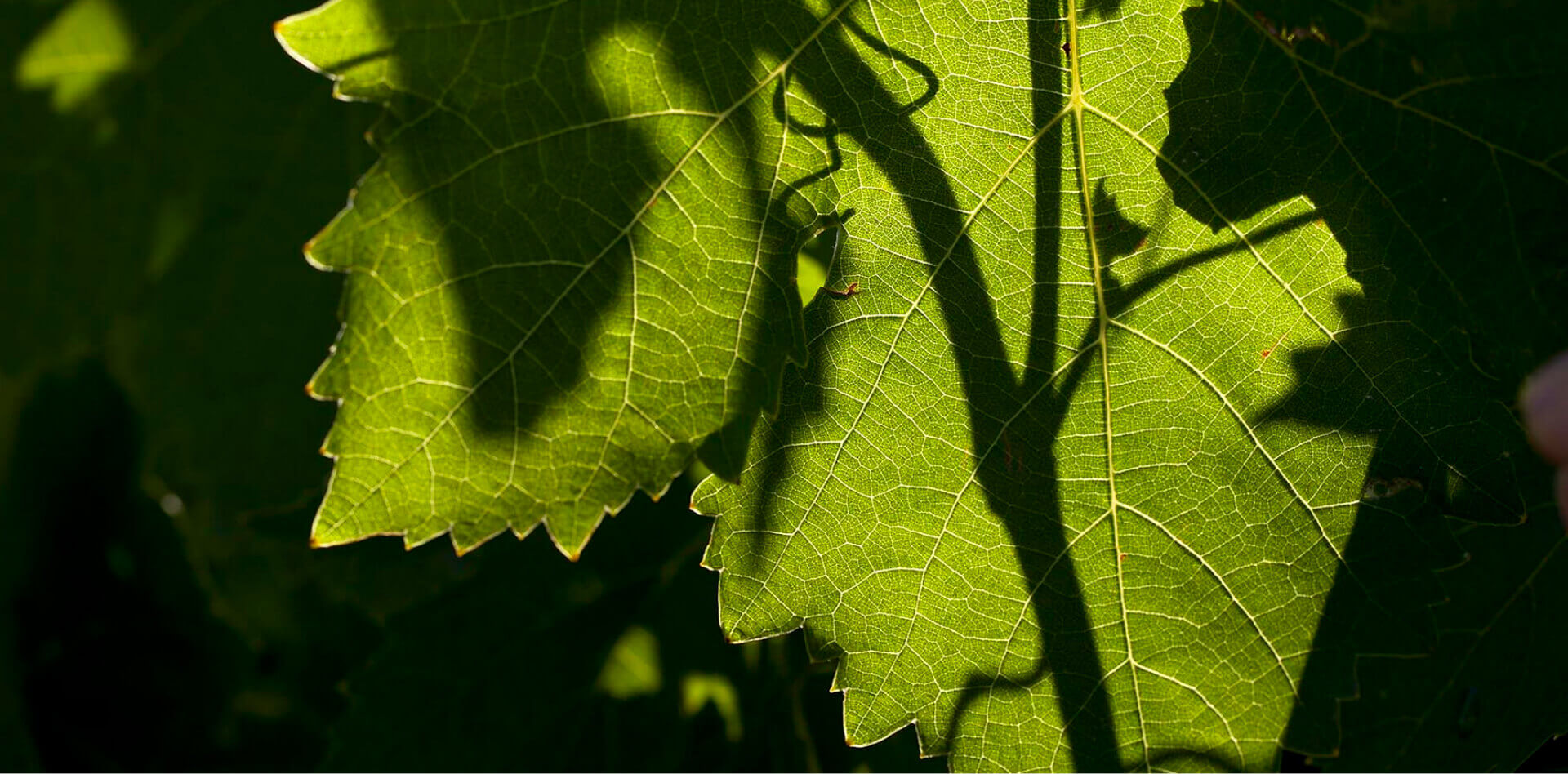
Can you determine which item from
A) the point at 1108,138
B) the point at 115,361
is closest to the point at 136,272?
the point at 115,361

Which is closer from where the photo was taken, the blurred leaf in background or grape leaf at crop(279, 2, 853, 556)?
grape leaf at crop(279, 2, 853, 556)

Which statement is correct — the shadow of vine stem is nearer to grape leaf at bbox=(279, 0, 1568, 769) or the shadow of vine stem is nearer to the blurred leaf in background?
grape leaf at bbox=(279, 0, 1568, 769)

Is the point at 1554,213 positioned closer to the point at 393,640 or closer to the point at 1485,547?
the point at 1485,547

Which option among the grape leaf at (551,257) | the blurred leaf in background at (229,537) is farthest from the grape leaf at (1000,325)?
the blurred leaf in background at (229,537)

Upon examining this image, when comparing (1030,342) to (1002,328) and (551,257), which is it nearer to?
(1002,328)

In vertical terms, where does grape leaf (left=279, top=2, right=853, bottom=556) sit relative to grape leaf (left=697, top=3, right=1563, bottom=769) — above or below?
above

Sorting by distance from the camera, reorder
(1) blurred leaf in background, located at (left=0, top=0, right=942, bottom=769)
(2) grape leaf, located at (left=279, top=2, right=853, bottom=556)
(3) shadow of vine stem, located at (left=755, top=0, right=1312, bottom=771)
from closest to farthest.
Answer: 1. (2) grape leaf, located at (left=279, top=2, right=853, bottom=556)
2. (3) shadow of vine stem, located at (left=755, top=0, right=1312, bottom=771)
3. (1) blurred leaf in background, located at (left=0, top=0, right=942, bottom=769)

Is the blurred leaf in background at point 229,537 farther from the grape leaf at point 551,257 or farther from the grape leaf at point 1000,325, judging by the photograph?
the grape leaf at point 551,257

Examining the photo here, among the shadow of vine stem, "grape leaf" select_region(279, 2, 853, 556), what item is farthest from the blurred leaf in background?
"grape leaf" select_region(279, 2, 853, 556)

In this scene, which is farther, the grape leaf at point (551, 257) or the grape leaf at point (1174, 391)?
the grape leaf at point (1174, 391)
